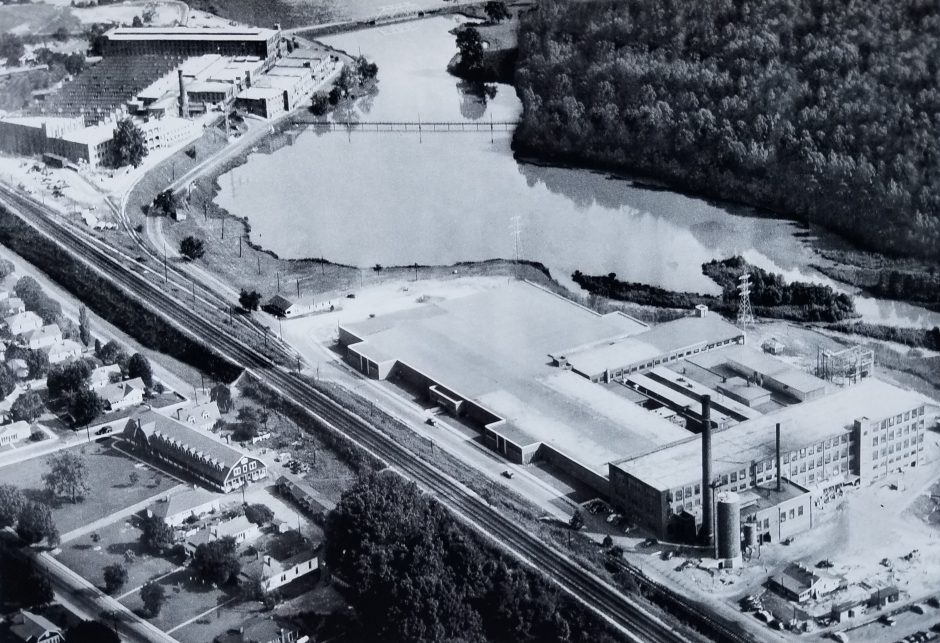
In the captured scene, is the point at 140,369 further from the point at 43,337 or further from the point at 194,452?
the point at 194,452

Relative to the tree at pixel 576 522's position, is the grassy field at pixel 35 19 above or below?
above

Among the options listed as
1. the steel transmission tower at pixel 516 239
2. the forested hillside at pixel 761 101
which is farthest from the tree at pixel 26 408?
the forested hillside at pixel 761 101

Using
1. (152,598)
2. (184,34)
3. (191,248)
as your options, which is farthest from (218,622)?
(184,34)

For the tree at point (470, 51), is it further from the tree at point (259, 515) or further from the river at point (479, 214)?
the tree at point (259, 515)

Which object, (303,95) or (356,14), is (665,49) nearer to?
(303,95)

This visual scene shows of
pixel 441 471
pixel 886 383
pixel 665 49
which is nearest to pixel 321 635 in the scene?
pixel 441 471

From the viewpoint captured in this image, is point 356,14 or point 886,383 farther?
point 356,14
